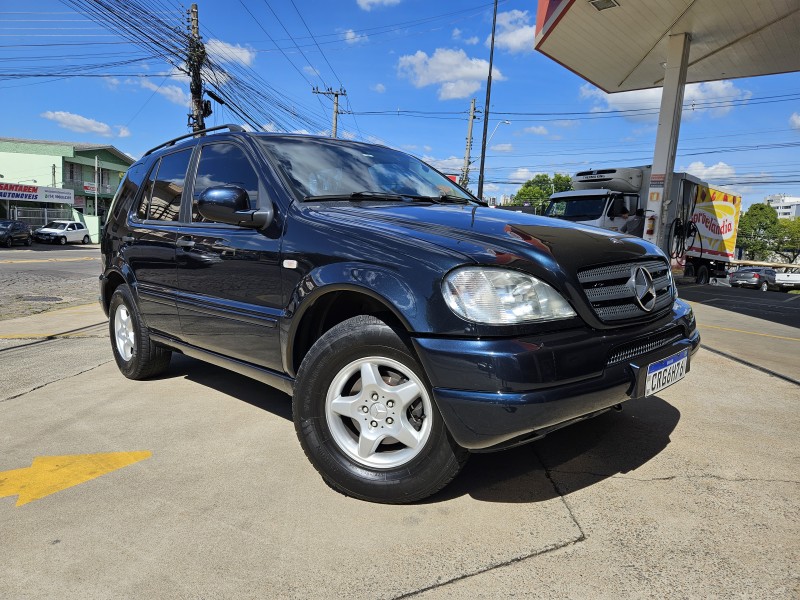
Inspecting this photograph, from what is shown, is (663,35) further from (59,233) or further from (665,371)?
(59,233)

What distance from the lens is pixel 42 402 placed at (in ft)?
12.8

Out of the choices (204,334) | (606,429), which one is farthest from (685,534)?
(204,334)

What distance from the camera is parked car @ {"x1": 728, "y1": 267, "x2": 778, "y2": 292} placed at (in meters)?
26.9

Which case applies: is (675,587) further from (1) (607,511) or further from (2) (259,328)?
(2) (259,328)

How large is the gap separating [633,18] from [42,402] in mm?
12862

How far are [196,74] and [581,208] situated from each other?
1299 cm

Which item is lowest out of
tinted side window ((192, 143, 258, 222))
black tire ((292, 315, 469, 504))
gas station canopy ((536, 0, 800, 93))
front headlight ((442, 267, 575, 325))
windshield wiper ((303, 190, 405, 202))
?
black tire ((292, 315, 469, 504))

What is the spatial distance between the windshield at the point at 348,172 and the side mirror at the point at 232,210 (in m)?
0.24

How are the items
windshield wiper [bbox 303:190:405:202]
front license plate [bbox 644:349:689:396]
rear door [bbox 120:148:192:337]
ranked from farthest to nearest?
rear door [bbox 120:148:192:337] < windshield wiper [bbox 303:190:405:202] < front license plate [bbox 644:349:689:396]

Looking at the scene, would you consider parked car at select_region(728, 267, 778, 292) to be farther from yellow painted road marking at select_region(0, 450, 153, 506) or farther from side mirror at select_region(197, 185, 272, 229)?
yellow painted road marking at select_region(0, 450, 153, 506)

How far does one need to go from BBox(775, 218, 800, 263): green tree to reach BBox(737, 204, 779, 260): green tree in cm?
63

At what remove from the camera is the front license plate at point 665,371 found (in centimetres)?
240

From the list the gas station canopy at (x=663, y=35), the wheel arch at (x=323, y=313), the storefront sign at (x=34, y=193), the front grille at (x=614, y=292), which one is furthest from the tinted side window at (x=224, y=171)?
the storefront sign at (x=34, y=193)

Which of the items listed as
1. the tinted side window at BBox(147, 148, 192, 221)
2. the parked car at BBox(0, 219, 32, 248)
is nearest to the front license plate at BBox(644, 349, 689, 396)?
the tinted side window at BBox(147, 148, 192, 221)
